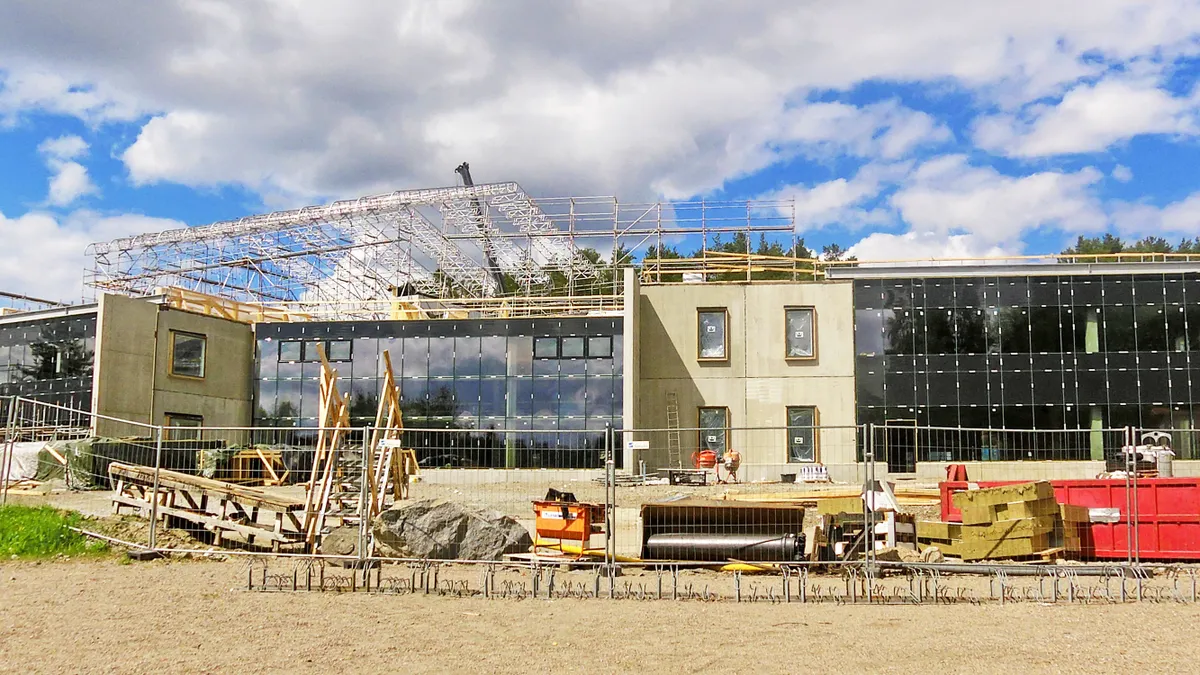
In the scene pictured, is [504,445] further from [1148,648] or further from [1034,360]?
[1148,648]

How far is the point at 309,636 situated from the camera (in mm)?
9219

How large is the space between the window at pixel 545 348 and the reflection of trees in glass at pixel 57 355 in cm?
1607

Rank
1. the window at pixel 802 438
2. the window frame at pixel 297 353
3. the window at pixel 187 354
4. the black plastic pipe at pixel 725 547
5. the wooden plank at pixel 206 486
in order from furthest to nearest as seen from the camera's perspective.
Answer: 1. the window frame at pixel 297 353
2. the window at pixel 187 354
3. the window at pixel 802 438
4. the wooden plank at pixel 206 486
5. the black plastic pipe at pixel 725 547

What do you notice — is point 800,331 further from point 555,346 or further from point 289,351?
point 289,351

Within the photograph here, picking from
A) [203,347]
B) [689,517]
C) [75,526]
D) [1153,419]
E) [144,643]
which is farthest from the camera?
[203,347]

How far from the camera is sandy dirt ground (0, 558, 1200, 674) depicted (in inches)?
321

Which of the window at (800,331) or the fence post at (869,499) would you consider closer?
the fence post at (869,499)

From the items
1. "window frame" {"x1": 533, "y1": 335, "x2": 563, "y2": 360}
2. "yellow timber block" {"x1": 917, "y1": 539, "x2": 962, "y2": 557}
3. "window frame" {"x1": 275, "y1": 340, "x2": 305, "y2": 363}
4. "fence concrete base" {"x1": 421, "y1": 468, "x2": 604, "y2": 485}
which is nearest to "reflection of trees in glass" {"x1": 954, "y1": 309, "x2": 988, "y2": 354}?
"window frame" {"x1": 533, "y1": 335, "x2": 563, "y2": 360}

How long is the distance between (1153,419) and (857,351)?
33.3 feet

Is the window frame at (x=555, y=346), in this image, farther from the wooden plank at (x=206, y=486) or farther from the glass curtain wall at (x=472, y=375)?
the wooden plank at (x=206, y=486)

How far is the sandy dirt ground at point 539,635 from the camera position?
8148 millimetres

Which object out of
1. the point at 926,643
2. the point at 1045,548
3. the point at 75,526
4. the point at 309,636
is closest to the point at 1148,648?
the point at 926,643

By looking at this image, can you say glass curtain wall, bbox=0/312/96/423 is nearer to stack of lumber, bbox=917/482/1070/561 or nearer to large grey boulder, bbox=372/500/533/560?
large grey boulder, bbox=372/500/533/560

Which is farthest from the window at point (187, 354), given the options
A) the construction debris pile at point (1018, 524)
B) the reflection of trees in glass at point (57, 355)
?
the construction debris pile at point (1018, 524)
